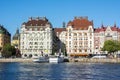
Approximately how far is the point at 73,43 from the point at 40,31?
17.0 metres

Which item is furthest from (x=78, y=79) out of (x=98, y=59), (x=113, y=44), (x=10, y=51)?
(x=10, y=51)

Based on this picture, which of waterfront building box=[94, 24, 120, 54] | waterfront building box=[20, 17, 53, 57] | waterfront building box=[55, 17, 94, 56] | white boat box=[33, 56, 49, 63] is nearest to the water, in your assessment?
white boat box=[33, 56, 49, 63]

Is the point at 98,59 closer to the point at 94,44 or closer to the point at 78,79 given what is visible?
the point at 94,44

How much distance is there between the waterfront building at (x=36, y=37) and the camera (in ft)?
627

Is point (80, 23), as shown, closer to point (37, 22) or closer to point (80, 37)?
point (80, 37)

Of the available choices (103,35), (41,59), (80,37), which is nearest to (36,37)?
(80,37)

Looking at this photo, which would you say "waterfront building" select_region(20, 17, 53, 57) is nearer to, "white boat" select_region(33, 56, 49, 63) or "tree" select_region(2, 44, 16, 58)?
"tree" select_region(2, 44, 16, 58)

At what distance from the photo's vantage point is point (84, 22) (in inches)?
7589

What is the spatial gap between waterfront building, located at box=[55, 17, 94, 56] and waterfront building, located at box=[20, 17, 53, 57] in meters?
8.87

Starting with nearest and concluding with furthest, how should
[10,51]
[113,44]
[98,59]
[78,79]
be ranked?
[78,79] → [98,59] → [113,44] → [10,51]

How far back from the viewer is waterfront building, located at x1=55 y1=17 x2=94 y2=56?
7461 inches

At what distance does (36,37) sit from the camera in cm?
19300

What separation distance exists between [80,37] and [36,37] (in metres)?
21.4

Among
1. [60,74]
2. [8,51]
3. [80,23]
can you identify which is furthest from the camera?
[80,23]
